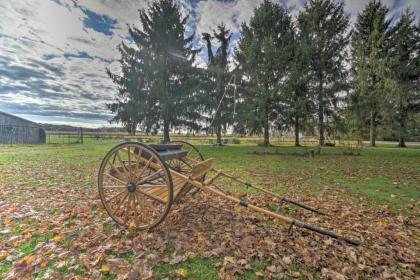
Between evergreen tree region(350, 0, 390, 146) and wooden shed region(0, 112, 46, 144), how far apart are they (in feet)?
117

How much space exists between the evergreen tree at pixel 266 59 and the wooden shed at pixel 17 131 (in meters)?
25.0

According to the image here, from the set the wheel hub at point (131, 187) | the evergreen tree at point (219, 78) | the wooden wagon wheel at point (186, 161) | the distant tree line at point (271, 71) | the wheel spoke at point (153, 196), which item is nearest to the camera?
the wheel spoke at point (153, 196)

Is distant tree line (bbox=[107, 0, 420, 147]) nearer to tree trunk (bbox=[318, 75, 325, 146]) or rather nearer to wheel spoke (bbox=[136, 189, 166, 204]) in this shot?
tree trunk (bbox=[318, 75, 325, 146])

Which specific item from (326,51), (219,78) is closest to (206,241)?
(219,78)

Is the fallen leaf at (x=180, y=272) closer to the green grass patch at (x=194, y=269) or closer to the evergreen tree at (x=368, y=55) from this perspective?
the green grass patch at (x=194, y=269)

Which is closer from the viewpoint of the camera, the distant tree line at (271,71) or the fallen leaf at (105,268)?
the fallen leaf at (105,268)

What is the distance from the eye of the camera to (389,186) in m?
5.86

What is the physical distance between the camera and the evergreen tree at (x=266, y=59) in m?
17.1

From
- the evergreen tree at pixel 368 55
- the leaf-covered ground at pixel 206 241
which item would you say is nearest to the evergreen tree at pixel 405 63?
the evergreen tree at pixel 368 55

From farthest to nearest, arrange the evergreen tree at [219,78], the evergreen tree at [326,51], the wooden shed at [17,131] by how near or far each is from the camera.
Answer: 1. the wooden shed at [17,131]
2. the evergreen tree at [326,51]
3. the evergreen tree at [219,78]

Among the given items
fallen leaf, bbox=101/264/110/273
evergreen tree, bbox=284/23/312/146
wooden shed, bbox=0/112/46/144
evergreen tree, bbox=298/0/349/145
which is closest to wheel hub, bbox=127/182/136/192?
fallen leaf, bbox=101/264/110/273

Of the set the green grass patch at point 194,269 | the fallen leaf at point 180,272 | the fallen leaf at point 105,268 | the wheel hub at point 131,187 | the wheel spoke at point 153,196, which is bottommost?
the green grass patch at point 194,269

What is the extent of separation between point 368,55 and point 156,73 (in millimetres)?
21462

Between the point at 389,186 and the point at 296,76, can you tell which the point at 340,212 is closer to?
the point at 389,186
